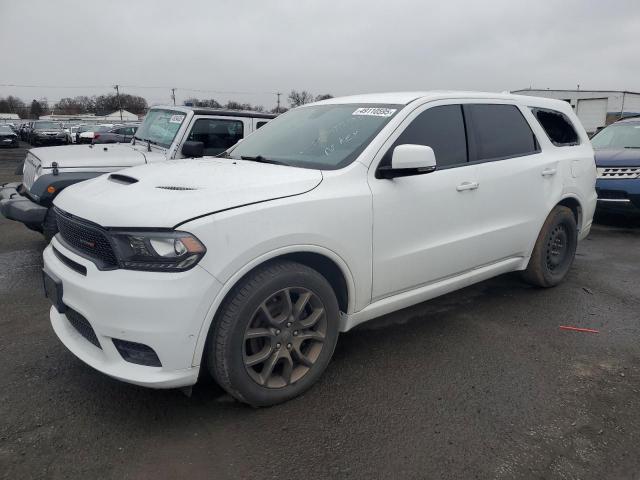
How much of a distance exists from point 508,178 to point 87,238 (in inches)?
119

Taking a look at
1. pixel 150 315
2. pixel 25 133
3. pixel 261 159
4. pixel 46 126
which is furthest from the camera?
pixel 25 133

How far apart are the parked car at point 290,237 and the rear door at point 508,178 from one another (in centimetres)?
2

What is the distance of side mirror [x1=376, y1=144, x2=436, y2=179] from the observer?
2846mm

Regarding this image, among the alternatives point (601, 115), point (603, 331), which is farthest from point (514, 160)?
point (601, 115)

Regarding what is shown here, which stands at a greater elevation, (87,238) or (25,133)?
(25,133)

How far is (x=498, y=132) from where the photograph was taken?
12.8 feet

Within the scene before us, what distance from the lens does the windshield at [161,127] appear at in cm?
616

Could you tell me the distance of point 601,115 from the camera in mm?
33281

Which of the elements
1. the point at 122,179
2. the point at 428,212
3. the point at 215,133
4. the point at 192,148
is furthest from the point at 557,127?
the point at 215,133

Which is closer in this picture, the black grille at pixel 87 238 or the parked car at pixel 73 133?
the black grille at pixel 87 238

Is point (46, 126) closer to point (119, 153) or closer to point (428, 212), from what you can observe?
point (119, 153)

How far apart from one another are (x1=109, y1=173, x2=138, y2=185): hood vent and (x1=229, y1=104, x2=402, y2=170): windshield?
865 millimetres

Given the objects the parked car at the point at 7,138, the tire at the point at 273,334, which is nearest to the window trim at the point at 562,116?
the tire at the point at 273,334

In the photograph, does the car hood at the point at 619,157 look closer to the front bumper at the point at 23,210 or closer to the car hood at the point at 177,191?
the car hood at the point at 177,191
